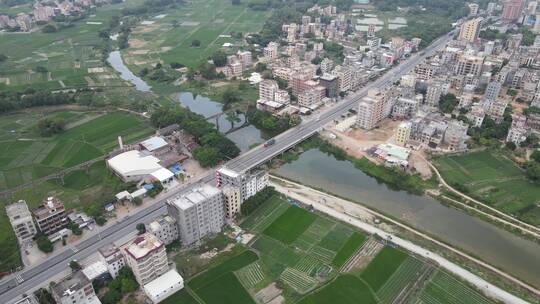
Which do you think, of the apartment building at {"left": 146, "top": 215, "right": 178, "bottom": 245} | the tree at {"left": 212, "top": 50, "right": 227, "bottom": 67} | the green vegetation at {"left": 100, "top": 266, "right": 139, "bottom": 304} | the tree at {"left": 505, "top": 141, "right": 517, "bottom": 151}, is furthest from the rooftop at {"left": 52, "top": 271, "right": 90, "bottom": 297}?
the tree at {"left": 212, "top": 50, "right": 227, "bottom": 67}

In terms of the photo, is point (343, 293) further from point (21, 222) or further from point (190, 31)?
point (190, 31)

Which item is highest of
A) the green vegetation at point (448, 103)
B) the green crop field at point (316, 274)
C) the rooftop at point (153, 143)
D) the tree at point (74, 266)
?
the green vegetation at point (448, 103)

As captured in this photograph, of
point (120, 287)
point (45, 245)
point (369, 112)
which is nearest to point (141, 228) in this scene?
point (120, 287)

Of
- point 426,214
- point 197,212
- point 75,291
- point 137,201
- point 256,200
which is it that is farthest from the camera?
point 426,214

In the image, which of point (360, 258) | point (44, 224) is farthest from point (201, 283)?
point (44, 224)

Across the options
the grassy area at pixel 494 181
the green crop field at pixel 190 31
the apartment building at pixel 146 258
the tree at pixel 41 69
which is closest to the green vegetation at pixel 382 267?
the grassy area at pixel 494 181

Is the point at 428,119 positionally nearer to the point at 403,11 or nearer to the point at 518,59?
the point at 518,59

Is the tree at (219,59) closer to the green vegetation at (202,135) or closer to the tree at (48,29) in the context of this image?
the green vegetation at (202,135)
